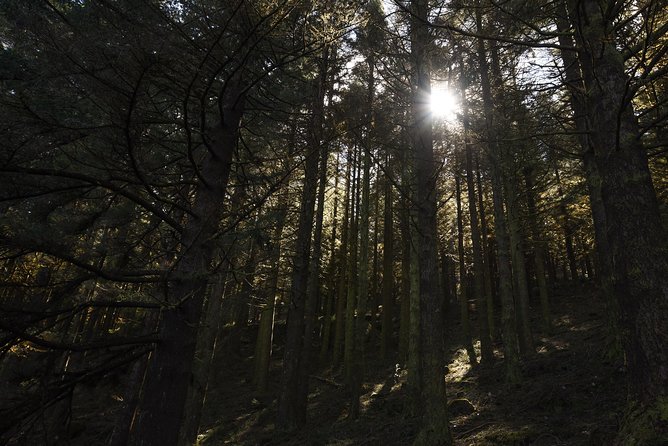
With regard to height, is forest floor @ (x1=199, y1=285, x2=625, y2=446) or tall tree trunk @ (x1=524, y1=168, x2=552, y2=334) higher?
tall tree trunk @ (x1=524, y1=168, x2=552, y2=334)

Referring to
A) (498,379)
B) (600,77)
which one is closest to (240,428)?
(498,379)

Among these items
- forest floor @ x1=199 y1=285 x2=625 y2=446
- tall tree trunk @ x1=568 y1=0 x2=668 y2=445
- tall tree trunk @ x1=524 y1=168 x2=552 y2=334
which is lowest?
forest floor @ x1=199 y1=285 x2=625 y2=446

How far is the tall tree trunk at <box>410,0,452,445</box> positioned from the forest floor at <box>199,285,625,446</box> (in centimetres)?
71

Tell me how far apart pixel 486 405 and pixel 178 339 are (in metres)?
7.28

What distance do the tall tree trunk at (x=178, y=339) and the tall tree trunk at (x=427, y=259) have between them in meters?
3.91

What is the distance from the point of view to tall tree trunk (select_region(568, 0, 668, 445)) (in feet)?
11.0

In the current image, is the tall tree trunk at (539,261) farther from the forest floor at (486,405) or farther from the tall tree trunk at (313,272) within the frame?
the tall tree trunk at (313,272)

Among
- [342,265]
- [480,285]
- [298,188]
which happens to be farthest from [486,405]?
[342,265]

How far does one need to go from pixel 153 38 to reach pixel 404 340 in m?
15.3

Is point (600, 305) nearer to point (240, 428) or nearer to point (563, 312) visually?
point (563, 312)

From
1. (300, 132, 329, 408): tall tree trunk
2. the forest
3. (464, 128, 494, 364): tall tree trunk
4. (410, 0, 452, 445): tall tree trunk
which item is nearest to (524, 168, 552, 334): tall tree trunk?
the forest

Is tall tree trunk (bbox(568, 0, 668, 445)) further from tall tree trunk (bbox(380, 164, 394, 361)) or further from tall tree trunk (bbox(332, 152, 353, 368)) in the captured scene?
tall tree trunk (bbox(332, 152, 353, 368))

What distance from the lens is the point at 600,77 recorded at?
167 inches

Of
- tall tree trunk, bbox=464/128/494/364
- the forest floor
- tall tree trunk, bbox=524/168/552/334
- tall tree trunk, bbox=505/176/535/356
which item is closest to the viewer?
the forest floor
